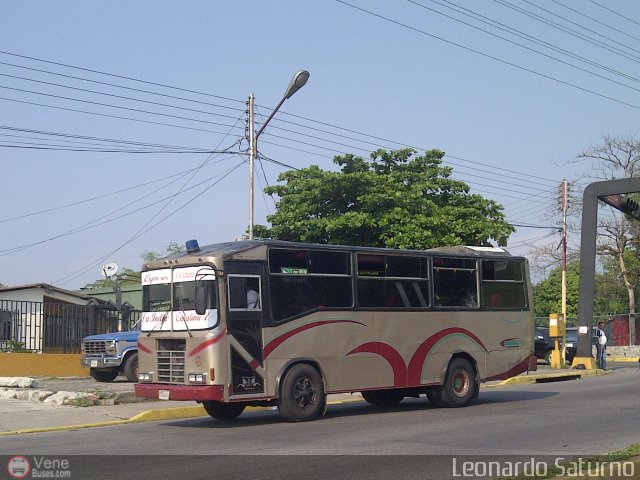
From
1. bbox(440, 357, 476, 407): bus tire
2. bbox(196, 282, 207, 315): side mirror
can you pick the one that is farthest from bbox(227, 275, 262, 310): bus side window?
bbox(440, 357, 476, 407): bus tire

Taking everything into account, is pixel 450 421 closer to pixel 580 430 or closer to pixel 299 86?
pixel 580 430

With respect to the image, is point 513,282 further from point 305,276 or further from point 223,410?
point 223,410

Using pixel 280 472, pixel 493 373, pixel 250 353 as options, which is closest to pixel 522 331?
pixel 493 373

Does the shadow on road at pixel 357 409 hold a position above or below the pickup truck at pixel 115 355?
below

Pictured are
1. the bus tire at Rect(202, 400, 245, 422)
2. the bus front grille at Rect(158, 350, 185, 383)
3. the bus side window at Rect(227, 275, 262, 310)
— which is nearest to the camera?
the bus side window at Rect(227, 275, 262, 310)

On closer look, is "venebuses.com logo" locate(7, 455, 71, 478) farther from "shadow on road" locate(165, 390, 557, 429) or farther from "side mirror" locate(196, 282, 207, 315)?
"shadow on road" locate(165, 390, 557, 429)

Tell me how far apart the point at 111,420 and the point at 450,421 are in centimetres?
595

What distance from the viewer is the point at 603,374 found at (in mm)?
29719

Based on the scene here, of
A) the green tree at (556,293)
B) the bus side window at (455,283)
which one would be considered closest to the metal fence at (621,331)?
the green tree at (556,293)

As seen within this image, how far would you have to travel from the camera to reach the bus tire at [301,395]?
14570 millimetres

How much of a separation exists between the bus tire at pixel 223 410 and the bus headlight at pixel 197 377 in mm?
1499

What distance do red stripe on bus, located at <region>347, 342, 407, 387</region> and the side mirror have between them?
3150 mm

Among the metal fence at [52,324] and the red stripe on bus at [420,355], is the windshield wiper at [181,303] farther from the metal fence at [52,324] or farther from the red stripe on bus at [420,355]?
the metal fence at [52,324]

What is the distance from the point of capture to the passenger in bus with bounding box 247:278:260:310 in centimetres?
1442
